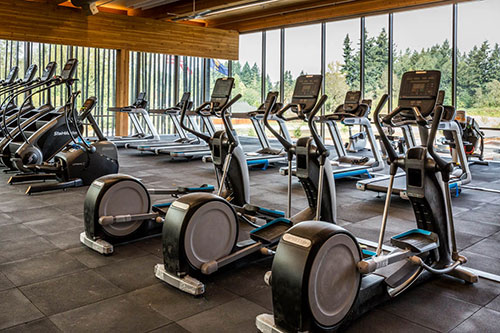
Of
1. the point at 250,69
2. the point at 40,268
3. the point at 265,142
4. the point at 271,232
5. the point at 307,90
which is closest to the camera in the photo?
the point at 40,268

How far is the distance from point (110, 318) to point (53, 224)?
2.17m

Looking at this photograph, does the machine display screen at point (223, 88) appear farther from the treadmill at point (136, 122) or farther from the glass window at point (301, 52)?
the glass window at point (301, 52)

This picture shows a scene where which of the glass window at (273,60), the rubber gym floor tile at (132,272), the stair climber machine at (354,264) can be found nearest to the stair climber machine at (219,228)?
the rubber gym floor tile at (132,272)

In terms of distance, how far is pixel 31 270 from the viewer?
10.1 feet

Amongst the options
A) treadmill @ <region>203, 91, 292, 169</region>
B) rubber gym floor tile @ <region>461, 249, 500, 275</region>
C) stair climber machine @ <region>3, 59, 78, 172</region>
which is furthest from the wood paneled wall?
rubber gym floor tile @ <region>461, 249, 500, 275</region>

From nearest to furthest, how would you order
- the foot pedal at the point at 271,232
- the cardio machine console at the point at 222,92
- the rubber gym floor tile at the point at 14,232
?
1. the foot pedal at the point at 271,232
2. the rubber gym floor tile at the point at 14,232
3. the cardio machine console at the point at 222,92

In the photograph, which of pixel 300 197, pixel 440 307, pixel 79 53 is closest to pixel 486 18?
pixel 300 197

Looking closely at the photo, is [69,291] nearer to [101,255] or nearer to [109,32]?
[101,255]

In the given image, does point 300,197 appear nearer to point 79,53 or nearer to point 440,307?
point 440,307

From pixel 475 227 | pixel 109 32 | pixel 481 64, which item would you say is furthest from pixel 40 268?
pixel 109 32

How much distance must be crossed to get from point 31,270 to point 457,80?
910 cm

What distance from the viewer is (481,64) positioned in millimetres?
9258

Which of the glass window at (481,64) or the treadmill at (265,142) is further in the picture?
the glass window at (481,64)

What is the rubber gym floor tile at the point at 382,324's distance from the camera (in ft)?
7.48
